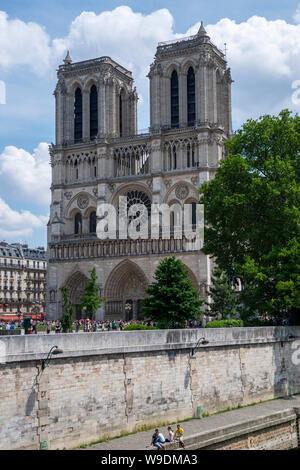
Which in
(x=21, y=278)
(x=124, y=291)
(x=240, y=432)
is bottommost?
(x=240, y=432)

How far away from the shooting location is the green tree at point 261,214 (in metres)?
25.1

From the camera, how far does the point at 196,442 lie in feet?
53.4

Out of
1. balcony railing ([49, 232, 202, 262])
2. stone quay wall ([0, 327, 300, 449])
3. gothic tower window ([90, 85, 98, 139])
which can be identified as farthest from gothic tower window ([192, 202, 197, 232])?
stone quay wall ([0, 327, 300, 449])

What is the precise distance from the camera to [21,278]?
248 ft

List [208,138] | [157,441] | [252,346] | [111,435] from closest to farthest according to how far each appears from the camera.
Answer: [157,441] → [111,435] → [252,346] → [208,138]

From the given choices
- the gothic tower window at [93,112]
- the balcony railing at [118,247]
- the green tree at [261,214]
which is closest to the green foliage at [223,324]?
the green tree at [261,214]

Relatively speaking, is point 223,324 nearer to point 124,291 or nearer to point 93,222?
point 124,291

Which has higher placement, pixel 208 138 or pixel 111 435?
pixel 208 138

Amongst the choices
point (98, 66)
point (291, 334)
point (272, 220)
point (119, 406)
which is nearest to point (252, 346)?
point (291, 334)

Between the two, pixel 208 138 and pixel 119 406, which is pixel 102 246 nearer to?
pixel 208 138

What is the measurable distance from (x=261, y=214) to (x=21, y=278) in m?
53.1

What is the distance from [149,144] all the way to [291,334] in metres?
31.0

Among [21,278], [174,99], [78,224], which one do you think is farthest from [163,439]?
[21,278]

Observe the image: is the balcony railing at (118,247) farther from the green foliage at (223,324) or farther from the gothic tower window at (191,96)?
the green foliage at (223,324)
